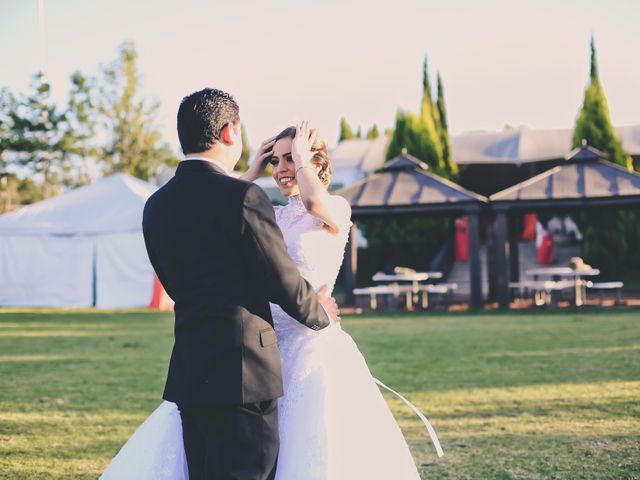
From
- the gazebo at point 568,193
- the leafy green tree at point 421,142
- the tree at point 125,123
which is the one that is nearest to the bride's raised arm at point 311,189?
the gazebo at point 568,193

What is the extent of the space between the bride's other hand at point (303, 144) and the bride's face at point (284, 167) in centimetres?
11

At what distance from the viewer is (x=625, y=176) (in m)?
19.5

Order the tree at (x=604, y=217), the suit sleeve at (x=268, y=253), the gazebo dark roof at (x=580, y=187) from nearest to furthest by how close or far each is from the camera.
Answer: the suit sleeve at (x=268, y=253) → the gazebo dark roof at (x=580, y=187) → the tree at (x=604, y=217)

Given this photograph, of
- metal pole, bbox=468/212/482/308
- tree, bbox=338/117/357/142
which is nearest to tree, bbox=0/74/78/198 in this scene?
metal pole, bbox=468/212/482/308

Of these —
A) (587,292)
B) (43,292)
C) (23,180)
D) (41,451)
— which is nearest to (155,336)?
(41,451)

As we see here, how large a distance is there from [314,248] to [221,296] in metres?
0.73

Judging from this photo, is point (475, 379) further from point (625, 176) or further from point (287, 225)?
point (625, 176)

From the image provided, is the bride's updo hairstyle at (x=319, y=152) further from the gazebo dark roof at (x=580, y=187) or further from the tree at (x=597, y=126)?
the tree at (x=597, y=126)

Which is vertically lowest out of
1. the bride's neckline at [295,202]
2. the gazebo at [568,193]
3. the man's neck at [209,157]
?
the bride's neckline at [295,202]

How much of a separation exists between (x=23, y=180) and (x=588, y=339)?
27511 millimetres

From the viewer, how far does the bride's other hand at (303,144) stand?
134 inches

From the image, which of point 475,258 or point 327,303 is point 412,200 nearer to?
point 475,258

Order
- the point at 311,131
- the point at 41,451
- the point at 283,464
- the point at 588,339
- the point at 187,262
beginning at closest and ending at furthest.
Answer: the point at 187,262 < the point at 283,464 < the point at 311,131 < the point at 41,451 < the point at 588,339

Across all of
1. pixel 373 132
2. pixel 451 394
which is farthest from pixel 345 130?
pixel 451 394
